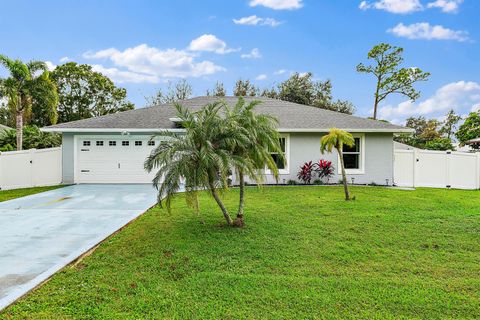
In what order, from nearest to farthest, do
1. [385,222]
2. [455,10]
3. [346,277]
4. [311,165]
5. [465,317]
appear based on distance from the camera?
[465,317] < [346,277] < [385,222] < [311,165] < [455,10]

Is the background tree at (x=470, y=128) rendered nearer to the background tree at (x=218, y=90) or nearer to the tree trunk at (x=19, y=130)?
the background tree at (x=218, y=90)

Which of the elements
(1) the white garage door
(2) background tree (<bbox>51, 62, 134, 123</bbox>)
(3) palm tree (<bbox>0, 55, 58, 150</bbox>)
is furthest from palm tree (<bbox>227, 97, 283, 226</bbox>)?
(2) background tree (<bbox>51, 62, 134, 123</bbox>)

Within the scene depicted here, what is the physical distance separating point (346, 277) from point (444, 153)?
1330 cm

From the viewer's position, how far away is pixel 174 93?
33.3 meters

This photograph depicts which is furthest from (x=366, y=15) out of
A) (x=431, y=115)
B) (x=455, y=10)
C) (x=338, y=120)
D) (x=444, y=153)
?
(x=431, y=115)

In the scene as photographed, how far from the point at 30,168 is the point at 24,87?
19.1 ft

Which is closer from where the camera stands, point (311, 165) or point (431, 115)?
point (311, 165)

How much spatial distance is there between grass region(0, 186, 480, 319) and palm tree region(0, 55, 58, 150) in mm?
14162

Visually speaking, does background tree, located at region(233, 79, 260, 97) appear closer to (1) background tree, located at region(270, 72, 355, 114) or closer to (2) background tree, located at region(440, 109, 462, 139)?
(1) background tree, located at region(270, 72, 355, 114)

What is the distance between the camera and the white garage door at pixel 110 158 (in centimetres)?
1401

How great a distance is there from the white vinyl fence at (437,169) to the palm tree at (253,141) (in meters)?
10.7

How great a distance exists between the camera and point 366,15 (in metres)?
18.2

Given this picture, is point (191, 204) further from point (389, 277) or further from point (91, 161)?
point (91, 161)

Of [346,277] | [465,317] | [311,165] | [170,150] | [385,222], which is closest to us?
[465,317]
